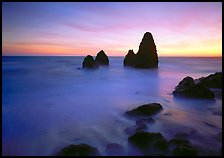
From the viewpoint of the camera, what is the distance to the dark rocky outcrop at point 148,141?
5.52m

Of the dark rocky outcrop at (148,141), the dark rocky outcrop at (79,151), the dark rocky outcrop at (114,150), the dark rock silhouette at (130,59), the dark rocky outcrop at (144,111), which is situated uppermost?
the dark rock silhouette at (130,59)

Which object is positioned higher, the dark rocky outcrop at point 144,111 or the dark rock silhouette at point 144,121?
the dark rocky outcrop at point 144,111

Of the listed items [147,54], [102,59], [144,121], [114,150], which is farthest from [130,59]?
[114,150]

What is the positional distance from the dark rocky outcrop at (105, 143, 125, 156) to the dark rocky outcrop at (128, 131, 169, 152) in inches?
16.1

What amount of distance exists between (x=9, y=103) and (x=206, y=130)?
11.3 meters

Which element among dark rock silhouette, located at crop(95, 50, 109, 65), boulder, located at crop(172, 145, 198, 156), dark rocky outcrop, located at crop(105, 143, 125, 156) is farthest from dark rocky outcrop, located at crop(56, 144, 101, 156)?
dark rock silhouette, located at crop(95, 50, 109, 65)

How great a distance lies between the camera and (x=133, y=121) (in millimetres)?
8023

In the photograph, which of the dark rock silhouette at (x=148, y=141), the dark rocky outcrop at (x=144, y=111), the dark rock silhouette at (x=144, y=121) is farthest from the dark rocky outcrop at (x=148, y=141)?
the dark rocky outcrop at (x=144, y=111)

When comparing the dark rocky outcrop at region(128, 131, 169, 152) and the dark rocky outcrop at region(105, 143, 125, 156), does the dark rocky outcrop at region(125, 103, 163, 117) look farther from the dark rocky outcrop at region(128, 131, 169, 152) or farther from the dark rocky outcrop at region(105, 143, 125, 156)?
the dark rocky outcrop at region(105, 143, 125, 156)

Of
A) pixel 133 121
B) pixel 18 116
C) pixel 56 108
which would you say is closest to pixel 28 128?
pixel 18 116

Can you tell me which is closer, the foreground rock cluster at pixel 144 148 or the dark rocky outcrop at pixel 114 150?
the foreground rock cluster at pixel 144 148

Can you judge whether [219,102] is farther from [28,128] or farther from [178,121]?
[28,128]

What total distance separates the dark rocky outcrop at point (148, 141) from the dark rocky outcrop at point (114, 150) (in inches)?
16.1

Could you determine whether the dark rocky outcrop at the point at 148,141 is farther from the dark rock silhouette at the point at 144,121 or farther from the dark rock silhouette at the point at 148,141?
the dark rock silhouette at the point at 144,121
